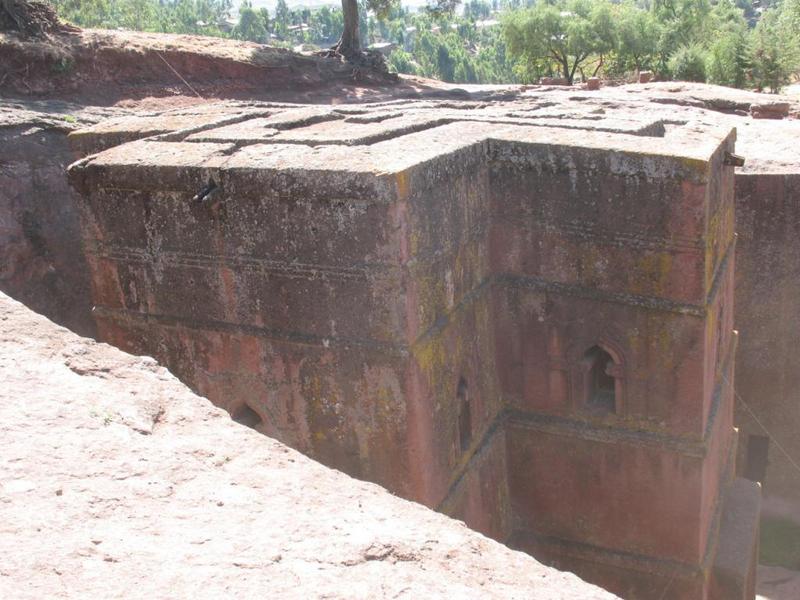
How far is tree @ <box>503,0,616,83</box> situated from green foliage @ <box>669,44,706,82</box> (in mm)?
3651

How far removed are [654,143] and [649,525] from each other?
2.70 meters

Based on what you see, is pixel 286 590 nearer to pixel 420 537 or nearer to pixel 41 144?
pixel 420 537

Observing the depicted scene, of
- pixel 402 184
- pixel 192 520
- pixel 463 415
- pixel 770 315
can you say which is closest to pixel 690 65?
pixel 770 315

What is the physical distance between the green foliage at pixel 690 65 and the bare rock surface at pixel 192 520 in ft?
84.2

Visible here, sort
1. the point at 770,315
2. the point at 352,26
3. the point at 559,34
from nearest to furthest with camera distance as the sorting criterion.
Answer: the point at 770,315, the point at 352,26, the point at 559,34

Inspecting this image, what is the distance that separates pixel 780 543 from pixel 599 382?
3.87 meters

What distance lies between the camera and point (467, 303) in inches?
218

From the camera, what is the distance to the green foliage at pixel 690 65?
2539 centimetres

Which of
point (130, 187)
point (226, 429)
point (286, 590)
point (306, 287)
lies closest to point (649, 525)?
point (306, 287)

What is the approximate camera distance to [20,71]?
1208 centimetres

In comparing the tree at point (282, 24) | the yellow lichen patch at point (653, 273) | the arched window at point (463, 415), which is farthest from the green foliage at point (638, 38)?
the tree at point (282, 24)

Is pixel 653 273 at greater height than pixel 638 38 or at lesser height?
lesser

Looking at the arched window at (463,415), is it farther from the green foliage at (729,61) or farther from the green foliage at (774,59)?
the green foliage at (729,61)

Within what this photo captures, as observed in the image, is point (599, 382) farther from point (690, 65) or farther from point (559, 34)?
point (559, 34)
